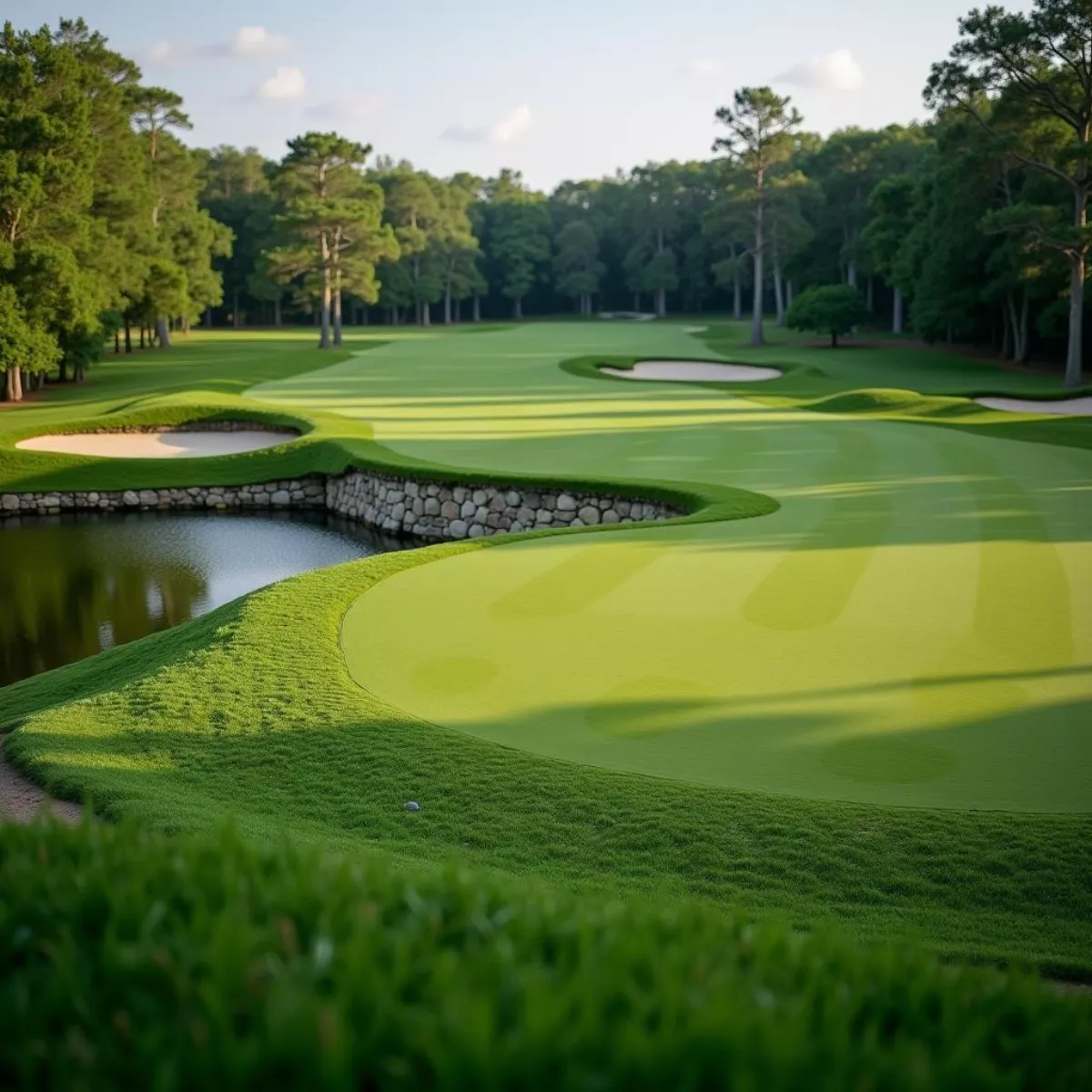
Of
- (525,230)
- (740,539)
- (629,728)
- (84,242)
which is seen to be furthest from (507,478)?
(525,230)

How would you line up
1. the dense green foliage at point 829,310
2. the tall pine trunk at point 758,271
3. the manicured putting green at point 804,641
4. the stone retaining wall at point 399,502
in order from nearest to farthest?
1. the manicured putting green at point 804,641
2. the stone retaining wall at point 399,502
3. the dense green foliage at point 829,310
4. the tall pine trunk at point 758,271

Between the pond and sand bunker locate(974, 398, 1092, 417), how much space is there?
19175 millimetres

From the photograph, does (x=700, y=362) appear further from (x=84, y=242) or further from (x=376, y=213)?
(x=84, y=242)

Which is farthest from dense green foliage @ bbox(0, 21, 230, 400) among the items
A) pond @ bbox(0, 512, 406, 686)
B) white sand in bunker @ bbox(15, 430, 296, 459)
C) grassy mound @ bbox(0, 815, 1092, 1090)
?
grassy mound @ bbox(0, 815, 1092, 1090)

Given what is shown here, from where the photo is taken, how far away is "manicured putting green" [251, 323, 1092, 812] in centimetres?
632

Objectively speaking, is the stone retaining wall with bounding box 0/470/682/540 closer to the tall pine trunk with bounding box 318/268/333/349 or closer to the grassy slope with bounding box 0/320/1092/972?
the grassy slope with bounding box 0/320/1092/972

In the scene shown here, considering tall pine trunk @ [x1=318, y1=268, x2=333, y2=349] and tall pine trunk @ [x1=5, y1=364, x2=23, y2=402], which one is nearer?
tall pine trunk @ [x1=5, y1=364, x2=23, y2=402]

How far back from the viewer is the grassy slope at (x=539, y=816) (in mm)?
4988

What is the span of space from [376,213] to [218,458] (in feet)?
89.0

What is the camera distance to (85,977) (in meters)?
2.05

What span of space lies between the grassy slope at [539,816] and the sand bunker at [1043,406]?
25.8 meters

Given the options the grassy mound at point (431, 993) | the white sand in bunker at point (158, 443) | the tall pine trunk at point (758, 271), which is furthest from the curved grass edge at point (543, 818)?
the tall pine trunk at point (758, 271)

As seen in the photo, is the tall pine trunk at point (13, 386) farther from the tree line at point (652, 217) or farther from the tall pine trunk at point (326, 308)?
the tall pine trunk at point (326, 308)

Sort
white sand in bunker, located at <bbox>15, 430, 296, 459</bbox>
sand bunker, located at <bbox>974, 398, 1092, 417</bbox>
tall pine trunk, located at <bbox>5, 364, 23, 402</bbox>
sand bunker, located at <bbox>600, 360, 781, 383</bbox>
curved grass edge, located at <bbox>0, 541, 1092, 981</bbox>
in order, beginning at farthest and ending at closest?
sand bunker, located at <bbox>600, 360, 781, 383</bbox> → tall pine trunk, located at <bbox>5, 364, 23, 402</bbox> → sand bunker, located at <bbox>974, 398, 1092, 417</bbox> → white sand in bunker, located at <bbox>15, 430, 296, 459</bbox> → curved grass edge, located at <bbox>0, 541, 1092, 981</bbox>
